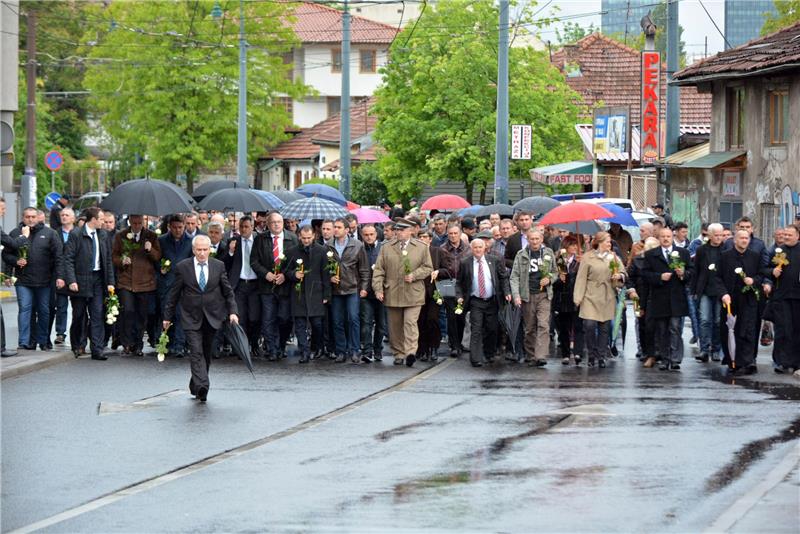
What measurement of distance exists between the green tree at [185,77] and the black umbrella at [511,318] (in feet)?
155

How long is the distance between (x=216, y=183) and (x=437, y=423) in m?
19.7

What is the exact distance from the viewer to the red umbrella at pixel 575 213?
2041 cm

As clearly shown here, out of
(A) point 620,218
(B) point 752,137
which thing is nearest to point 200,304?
(A) point 620,218

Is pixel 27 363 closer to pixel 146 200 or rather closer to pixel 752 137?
pixel 146 200

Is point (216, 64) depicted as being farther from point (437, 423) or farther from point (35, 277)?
point (437, 423)

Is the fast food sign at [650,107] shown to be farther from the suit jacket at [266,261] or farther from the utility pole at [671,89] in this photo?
the suit jacket at [266,261]

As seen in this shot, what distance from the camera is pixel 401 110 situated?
4738 cm

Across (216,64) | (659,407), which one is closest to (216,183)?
(659,407)

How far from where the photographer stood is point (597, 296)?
19.2 meters

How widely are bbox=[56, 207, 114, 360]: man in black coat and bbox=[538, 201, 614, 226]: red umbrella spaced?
6017 millimetres

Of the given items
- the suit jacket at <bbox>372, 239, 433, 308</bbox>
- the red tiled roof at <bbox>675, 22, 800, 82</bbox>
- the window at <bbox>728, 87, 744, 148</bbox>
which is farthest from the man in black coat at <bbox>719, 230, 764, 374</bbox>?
the window at <bbox>728, 87, 744, 148</bbox>

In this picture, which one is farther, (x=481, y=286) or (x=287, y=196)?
(x=287, y=196)

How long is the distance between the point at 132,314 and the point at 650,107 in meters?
20.9

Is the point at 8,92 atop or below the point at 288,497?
atop
